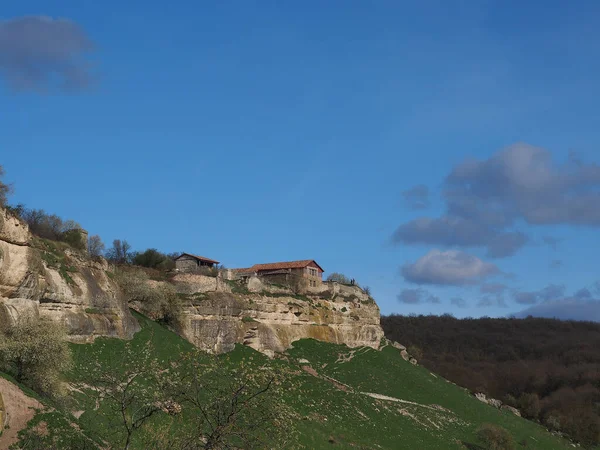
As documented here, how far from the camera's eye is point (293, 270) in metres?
82.6

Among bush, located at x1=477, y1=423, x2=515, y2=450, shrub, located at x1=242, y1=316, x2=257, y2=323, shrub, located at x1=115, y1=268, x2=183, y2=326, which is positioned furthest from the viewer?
shrub, located at x1=242, y1=316, x2=257, y2=323

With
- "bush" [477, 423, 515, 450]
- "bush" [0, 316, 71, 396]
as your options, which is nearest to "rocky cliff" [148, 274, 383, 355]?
"bush" [477, 423, 515, 450]

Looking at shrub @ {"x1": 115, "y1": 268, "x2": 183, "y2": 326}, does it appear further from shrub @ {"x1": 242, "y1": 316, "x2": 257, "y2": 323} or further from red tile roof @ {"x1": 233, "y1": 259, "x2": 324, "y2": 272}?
red tile roof @ {"x1": 233, "y1": 259, "x2": 324, "y2": 272}

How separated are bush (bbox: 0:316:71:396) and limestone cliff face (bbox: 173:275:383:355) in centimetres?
2678

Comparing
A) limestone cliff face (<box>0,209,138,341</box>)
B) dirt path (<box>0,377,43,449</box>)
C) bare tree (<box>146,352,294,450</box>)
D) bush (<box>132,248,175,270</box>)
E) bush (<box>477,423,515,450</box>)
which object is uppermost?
bush (<box>132,248,175,270</box>)

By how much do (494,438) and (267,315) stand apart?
86.7 ft

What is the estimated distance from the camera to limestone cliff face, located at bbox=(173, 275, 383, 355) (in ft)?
199

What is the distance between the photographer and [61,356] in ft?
102

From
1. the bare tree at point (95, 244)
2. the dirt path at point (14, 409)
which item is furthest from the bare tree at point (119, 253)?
the dirt path at point (14, 409)

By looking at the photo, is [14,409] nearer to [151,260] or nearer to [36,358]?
[36,358]

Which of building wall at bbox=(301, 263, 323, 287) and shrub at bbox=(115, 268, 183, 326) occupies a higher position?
building wall at bbox=(301, 263, 323, 287)

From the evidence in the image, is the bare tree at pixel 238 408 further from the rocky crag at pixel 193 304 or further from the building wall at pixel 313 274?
the building wall at pixel 313 274

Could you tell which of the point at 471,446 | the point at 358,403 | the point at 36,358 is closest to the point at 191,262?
the point at 358,403

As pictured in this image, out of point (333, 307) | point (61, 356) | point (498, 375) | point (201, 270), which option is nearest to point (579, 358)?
point (498, 375)
